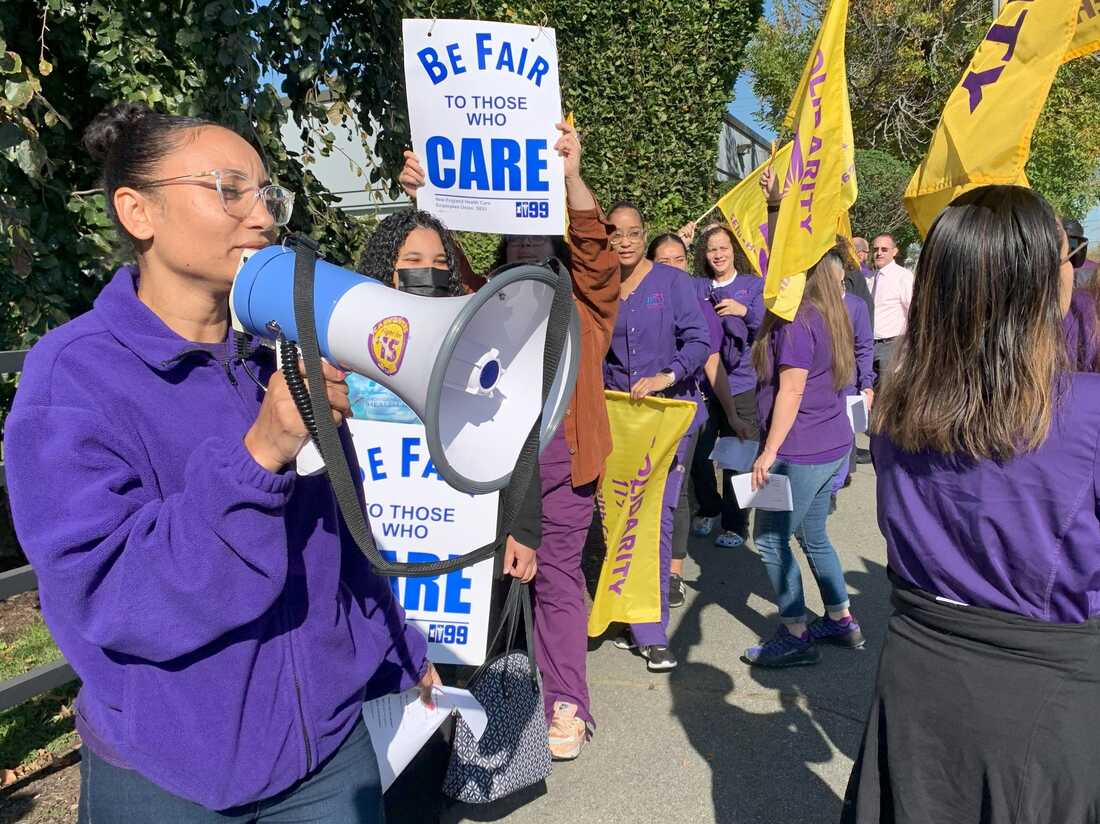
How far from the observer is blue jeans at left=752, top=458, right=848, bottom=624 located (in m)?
3.59

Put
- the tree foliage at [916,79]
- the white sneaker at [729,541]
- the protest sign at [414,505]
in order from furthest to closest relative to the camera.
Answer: the tree foliage at [916,79], the white sneaker at [729,541], the protest sign at [414,505]

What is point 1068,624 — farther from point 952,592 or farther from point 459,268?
point 459,268

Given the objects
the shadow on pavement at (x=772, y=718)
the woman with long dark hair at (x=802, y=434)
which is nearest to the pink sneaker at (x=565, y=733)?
the shadow on pavement at (x=772, y=718)

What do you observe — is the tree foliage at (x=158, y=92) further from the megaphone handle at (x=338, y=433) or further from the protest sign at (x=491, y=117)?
the megaphone handle at (x=338, y=433)

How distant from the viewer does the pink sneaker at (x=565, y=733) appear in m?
3.04

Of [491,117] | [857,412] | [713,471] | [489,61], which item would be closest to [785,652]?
[857,412]

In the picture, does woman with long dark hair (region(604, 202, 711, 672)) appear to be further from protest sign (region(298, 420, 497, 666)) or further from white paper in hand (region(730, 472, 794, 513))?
protest sign (region(298, 420, 497, 666))

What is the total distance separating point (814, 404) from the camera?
356cm

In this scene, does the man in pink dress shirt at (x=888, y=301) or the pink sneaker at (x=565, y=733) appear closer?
the pink sneaker at (x=565, y=733)

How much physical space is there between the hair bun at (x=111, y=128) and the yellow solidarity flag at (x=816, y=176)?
2.61 meters

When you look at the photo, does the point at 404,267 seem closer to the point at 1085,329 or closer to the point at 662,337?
the point at 662,337

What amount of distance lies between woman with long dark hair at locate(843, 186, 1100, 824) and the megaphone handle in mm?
850

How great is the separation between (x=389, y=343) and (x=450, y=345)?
0.37 feet

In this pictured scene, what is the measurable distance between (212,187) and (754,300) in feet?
15.0
